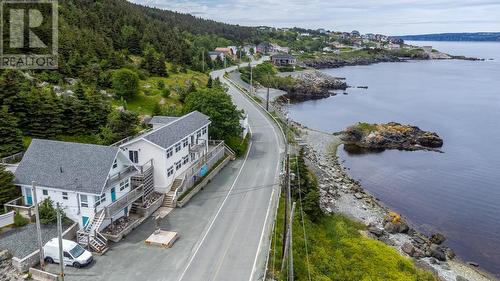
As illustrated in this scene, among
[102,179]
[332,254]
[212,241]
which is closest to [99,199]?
[102,179]

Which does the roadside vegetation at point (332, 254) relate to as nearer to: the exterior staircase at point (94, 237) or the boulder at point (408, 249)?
the boulder at point (408, 249)

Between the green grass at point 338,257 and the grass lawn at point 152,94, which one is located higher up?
the grass lawn at point 152,94

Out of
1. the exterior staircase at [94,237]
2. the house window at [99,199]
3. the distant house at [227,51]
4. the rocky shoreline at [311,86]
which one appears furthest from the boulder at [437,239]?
the distant house at [227,51]

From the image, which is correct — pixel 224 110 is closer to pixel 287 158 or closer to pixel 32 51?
pixel 287 158

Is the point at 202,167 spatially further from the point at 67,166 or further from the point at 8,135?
the point at 8,135

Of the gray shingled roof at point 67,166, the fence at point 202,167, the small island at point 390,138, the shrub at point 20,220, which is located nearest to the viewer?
the shrub at point 20,220
